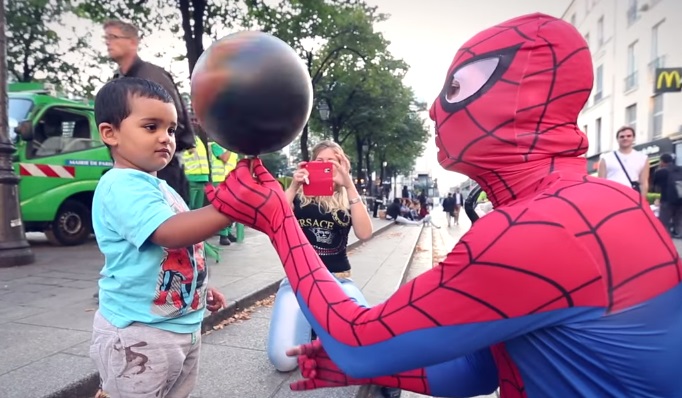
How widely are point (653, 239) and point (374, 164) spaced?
42.7 m

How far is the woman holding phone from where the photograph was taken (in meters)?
3.21

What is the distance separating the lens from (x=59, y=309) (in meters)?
3.94

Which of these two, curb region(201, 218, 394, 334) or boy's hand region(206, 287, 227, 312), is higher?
boy's hand region(206, 287, 227, 312)

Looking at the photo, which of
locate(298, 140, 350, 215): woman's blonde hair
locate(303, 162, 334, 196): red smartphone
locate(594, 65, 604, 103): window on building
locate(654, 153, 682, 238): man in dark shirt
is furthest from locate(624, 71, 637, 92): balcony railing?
locate(303, 162, 334, 196): red smartphone

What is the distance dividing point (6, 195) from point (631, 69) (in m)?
26.9

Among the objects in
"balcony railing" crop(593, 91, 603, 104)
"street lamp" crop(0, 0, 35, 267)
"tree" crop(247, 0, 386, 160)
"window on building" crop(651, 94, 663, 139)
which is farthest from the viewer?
"balcony railing" crop(593, 91, 603, 104)

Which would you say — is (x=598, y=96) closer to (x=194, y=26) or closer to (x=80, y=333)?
(x=194, y=26)

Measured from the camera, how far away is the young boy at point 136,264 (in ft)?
5.30

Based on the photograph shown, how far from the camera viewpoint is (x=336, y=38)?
64.2 ft

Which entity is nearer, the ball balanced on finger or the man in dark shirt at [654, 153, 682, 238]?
the ball balanced on finger

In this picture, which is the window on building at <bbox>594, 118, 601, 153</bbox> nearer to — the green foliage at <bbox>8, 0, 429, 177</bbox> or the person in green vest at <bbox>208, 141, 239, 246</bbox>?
the green foliage at <bbox>8, 0, 429, 177</bbox>

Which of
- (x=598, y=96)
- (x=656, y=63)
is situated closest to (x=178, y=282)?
(x=656, y=63)

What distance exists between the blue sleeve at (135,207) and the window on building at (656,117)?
24229 mm

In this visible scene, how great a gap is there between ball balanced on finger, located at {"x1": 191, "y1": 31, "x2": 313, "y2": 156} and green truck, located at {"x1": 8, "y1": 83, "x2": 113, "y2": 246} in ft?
24.4
